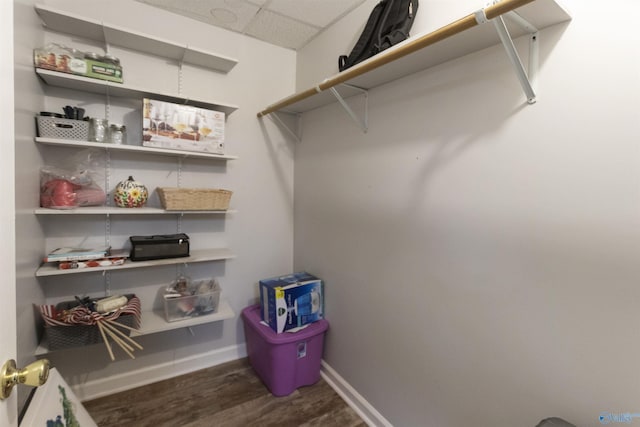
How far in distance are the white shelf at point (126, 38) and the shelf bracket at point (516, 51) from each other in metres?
1.54

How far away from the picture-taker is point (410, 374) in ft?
4.99

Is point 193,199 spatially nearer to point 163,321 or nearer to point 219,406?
point 163,321

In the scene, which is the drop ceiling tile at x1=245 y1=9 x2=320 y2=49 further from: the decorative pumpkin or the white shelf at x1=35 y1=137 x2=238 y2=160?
the decorative pumpkin

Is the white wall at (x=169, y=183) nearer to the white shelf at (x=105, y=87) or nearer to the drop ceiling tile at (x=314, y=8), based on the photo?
the white shelf at (x=105, y=87)

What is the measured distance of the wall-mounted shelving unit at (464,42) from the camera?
922 millimetres

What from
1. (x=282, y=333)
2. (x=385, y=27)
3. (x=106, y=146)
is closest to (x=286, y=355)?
(x=282, y=333)

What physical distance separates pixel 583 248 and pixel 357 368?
1.40m

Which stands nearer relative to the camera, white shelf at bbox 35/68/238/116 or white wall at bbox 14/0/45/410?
white wall at bbox 14/0/45/410

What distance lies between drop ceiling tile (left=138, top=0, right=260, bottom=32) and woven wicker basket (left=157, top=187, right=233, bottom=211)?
45.1 inches

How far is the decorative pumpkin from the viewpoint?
1.71 m

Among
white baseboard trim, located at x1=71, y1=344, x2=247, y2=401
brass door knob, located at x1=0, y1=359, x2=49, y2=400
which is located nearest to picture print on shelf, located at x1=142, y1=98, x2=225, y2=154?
brass door knob, located at x1=0, y1=359, x2=49, y2=400

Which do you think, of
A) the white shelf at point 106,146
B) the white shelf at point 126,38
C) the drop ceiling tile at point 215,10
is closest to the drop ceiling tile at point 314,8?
the drop ceiling tile at point 215,10

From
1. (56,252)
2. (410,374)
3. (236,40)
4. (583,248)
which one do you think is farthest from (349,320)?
(236,40)

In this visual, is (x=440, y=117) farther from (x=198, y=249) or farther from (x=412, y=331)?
(x=198, y=249)
